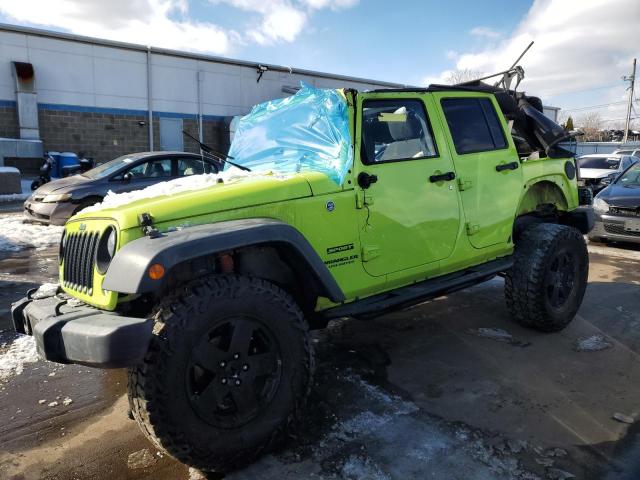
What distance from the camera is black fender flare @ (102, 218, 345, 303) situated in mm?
2320

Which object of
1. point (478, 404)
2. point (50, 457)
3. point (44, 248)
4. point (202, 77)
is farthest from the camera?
point (202, 77)

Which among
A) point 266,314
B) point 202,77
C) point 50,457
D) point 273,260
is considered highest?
point 202,77

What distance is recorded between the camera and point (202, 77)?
23.4 meters

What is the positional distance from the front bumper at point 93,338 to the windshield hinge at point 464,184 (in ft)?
8.49

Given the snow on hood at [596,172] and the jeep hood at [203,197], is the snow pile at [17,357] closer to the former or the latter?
the jeep hood at [203,197]

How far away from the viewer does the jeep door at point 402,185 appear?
3.32 m

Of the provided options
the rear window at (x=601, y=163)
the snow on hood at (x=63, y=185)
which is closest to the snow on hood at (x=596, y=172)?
the rear window at (x=601, y=163)

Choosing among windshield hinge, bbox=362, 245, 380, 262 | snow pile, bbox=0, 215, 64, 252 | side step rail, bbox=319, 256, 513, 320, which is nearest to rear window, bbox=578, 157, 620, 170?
side step rail, bbox=319, 256, 513, 320

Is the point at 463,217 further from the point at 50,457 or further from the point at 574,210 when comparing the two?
the point at 50,457

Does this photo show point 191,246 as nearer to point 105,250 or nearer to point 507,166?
point 105,250

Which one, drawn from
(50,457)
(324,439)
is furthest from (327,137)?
(50,457)

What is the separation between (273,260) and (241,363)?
715 mm

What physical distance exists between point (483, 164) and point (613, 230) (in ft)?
18.9

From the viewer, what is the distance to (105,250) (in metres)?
2.77
